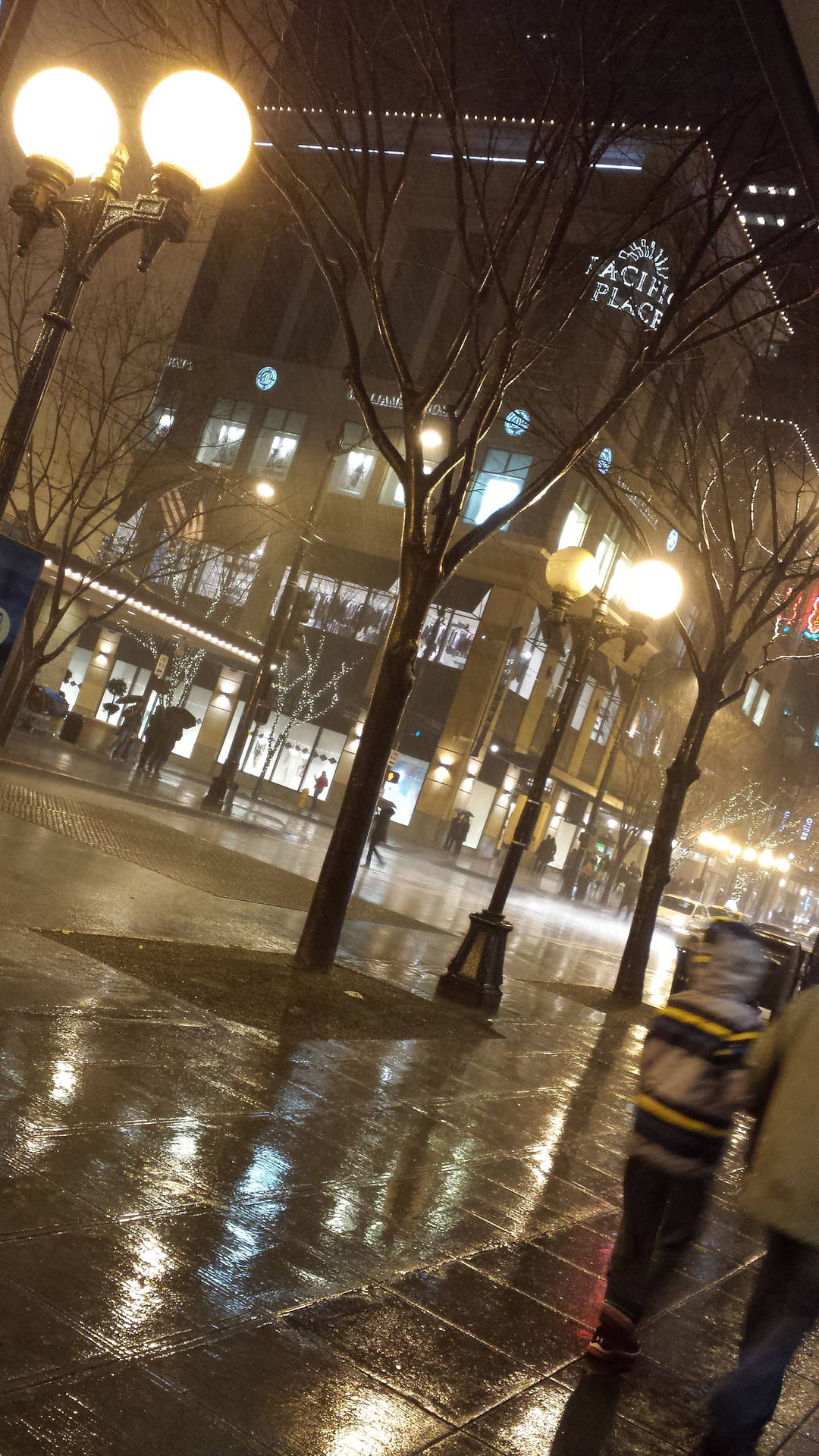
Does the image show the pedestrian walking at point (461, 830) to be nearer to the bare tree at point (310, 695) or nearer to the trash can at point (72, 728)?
the bare tree at point (310, 695)

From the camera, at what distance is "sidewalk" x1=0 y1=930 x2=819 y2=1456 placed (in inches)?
122

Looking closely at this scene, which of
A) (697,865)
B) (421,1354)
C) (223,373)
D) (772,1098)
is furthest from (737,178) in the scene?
(697,865)

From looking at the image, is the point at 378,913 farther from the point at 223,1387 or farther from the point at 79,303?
the point at 223,1387

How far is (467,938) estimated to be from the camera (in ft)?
35.7

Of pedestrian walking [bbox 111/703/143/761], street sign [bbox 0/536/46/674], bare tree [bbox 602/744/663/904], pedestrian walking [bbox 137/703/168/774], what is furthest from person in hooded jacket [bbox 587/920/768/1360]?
bare tree [bbox 602/744/663/904]

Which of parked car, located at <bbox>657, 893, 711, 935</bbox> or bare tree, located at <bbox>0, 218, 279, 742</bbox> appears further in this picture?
parked car, located at <bbox>657, 893, 711, 935</bbox>

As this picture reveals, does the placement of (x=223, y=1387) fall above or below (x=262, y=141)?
below

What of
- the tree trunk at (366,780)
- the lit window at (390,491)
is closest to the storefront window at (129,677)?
the lit window at (390,491)

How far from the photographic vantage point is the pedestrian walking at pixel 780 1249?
352cm

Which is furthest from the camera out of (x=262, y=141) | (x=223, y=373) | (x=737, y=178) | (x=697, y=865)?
(x=697, y=865)

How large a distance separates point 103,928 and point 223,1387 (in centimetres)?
603

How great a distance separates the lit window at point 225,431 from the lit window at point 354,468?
5.29 meters

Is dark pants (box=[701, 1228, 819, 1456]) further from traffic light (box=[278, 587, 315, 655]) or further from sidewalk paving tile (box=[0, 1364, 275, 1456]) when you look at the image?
traffic light (box=[278, 587, 315, 655])

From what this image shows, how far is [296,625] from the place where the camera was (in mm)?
26688
